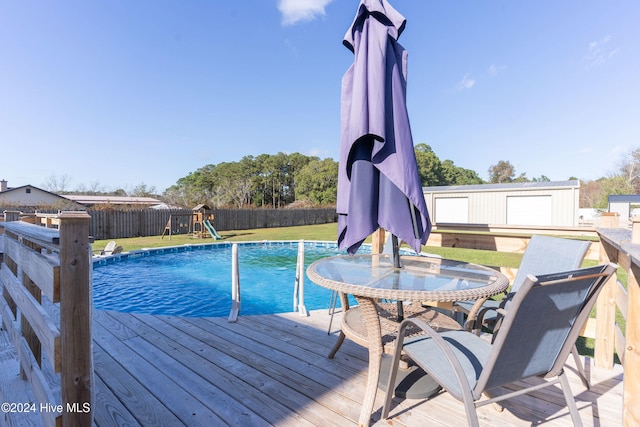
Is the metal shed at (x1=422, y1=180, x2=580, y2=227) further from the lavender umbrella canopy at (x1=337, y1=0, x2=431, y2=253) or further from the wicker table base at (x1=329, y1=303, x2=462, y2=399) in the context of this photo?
the lavender umbrella canopy at (x1=337, y1=0, x2=431, y2=253)

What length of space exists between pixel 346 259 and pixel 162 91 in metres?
20.8

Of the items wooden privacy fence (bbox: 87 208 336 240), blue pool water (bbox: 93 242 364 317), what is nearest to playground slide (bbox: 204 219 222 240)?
wooden privacy fence (bbox: 87 208 336 240)

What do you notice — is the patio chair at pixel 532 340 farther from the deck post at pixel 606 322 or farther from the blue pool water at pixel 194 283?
the blue pool water at pixel 194 283

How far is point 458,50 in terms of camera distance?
14.0 meters

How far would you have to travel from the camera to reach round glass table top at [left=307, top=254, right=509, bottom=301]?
1.54 m

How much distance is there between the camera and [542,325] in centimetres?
122

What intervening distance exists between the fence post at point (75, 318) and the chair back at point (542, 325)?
1592 millimetres

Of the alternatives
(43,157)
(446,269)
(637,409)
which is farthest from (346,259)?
(43,157)

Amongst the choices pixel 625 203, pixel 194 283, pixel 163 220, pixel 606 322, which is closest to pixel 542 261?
pixel 606 322

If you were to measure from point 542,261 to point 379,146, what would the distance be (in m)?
1.62

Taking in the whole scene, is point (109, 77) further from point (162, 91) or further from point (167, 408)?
point (167, 408)

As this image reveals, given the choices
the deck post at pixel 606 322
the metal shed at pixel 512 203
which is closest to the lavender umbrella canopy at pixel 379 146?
the deck post at pixel 606 322

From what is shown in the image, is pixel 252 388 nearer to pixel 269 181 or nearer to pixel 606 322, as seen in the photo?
pixel 606 322

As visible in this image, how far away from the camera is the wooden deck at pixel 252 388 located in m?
1.68
